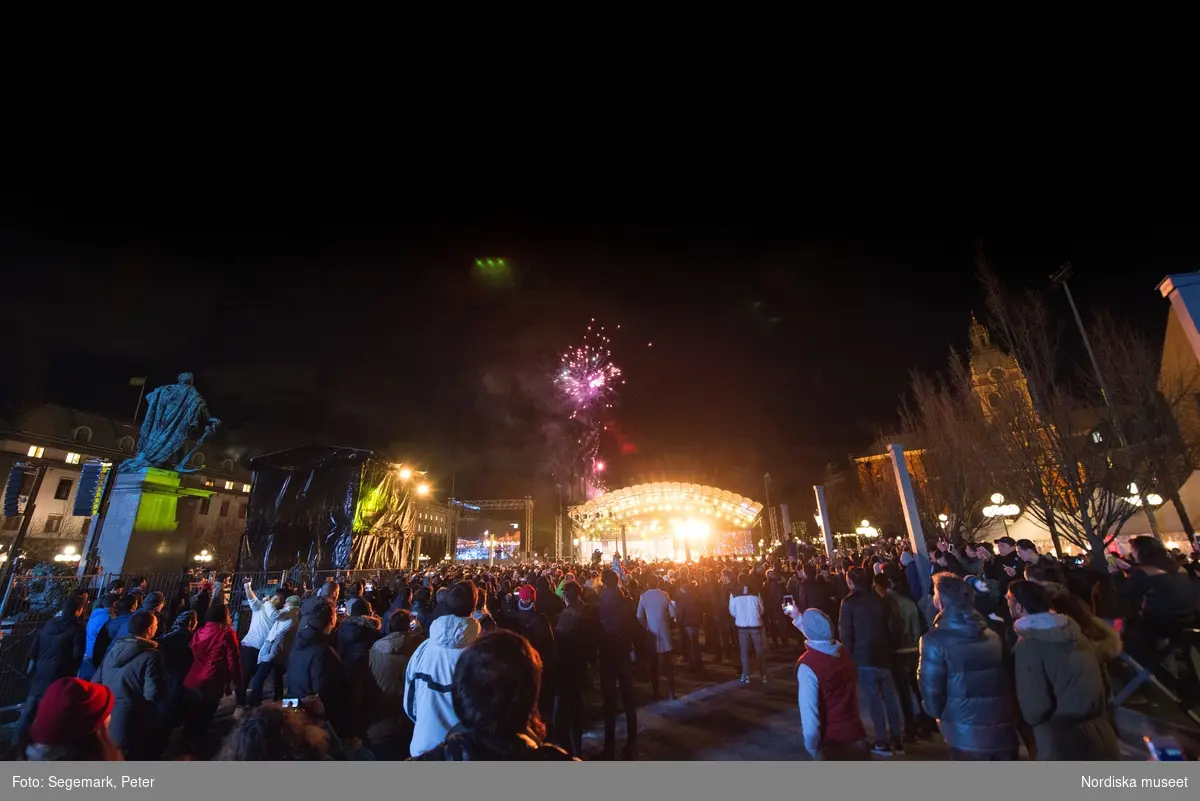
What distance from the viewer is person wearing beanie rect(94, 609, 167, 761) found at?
409cm

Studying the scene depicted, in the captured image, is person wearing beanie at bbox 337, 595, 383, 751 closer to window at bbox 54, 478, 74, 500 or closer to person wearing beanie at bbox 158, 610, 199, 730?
person wearing beanie at bbox 158, 610, 199, 730

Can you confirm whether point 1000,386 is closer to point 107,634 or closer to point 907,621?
point 907,621

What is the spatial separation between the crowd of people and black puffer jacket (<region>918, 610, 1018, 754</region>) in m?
0.01

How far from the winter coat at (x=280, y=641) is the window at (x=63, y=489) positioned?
48403 mm

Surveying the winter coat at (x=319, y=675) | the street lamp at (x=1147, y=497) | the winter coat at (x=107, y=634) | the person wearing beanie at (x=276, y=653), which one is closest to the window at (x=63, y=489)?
the winter coat at (x=107, y=634)

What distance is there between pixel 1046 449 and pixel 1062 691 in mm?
14818

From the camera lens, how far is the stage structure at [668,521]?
33.8 meters

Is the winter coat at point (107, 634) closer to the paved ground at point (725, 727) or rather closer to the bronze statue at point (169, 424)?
the paved ground at point (725, 727)

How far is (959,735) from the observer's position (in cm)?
355

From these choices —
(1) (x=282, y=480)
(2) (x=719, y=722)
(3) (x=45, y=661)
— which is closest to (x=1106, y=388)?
(2) (x=719, y=722)

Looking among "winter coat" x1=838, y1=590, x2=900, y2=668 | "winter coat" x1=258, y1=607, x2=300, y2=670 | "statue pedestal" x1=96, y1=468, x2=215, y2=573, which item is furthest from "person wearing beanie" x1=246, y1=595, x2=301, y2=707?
"statue pedestal" x1=96, y1=468, x2=215, y2=573

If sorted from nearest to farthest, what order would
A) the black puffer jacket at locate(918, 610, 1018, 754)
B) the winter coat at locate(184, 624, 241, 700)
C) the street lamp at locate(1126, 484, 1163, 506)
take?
1. the black puffer jacket at locate(918, 610, 1018, 754)
2. the winter coat at locate(184, 624, 241, 700)
3. the street lamp at locate(1126, 484, 1163, 506)

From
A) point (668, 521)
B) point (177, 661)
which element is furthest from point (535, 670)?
point (668, 521)

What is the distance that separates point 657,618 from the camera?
329 inches
